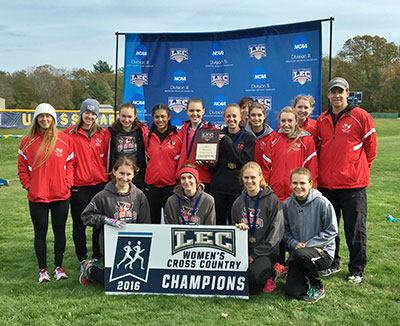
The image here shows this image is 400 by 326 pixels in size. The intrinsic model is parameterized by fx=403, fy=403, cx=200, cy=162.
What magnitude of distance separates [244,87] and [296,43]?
1.10 m

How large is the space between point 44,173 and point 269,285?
288 centimetres

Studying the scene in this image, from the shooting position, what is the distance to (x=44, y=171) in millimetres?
4703

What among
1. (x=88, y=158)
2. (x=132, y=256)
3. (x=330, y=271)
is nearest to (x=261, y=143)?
(x=330, y=271)

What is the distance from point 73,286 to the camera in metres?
4.79

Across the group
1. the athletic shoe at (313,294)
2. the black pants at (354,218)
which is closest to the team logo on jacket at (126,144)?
the black pants at (354,218)

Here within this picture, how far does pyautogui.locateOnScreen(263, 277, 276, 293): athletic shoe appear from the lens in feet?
14.7

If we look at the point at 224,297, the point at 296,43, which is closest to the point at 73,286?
the point at 224,297

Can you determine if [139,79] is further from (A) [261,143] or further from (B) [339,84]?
(B) [339,84]

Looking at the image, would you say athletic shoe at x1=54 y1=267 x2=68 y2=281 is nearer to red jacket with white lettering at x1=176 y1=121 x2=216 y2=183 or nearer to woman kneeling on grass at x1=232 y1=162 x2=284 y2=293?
red jacket with white lettering at x1=176 y1=121 x2=216 y2=183

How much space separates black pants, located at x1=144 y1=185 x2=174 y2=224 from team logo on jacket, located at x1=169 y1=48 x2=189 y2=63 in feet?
9.24

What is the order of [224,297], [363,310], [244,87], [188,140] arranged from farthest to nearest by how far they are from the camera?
[244,87], [188,140], [224,297], [363,310]

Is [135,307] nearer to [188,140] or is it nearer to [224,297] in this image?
[224,297]

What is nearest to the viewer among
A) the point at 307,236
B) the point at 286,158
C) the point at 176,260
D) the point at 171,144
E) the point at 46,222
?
the point at 176,260

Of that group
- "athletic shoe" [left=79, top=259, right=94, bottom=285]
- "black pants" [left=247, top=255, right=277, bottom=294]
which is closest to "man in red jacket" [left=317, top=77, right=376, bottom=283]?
"black pants" [left=247, top=255, right=277, bottom=294]
